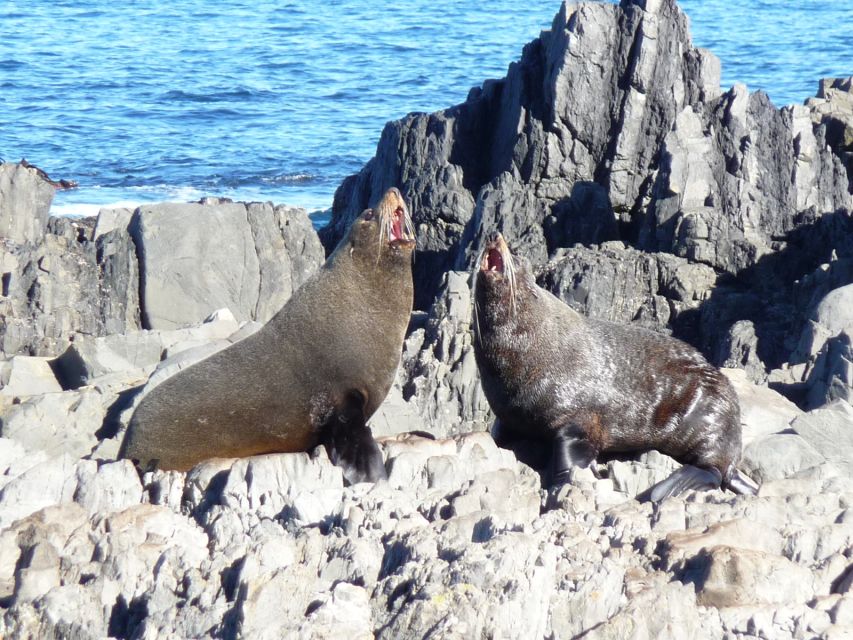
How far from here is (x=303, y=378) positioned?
696 centimetres

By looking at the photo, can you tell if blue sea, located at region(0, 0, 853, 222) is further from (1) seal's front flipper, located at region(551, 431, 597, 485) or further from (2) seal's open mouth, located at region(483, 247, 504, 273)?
(1) seal's front flipper, located at region(551, 431, 597, 485)

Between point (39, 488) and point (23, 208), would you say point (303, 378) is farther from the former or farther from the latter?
point (23, 208)

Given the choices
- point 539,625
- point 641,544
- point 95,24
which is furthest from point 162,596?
point 95,24

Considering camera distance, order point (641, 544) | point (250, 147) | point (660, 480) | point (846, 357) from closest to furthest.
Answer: point (641, 544)
point (660, 480)
point (846, 357)
point (250, 147)

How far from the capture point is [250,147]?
97.9 feet

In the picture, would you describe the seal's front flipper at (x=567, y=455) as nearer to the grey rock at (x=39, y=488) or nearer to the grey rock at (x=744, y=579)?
the grey rock at (x=744, y=579)

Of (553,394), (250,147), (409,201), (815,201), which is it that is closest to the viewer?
(553,394)

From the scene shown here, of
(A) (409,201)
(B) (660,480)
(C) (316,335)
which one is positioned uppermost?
(C) (316,335)

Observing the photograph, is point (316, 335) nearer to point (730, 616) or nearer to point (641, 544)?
point (641, 544)

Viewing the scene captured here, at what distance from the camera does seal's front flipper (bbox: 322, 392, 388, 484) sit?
628cm

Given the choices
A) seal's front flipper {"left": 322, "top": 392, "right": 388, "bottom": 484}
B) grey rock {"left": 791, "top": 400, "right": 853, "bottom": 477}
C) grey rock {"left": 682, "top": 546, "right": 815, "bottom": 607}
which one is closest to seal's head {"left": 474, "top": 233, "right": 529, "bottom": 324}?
seal's front flipper {"left": 322, "top": 392, "right": 388, "bottom": 484}

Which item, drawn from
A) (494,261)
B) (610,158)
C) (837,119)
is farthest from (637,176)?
(494,261)

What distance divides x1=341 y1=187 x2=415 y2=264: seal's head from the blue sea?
16.0 meters

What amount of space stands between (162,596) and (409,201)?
41.9 feet
